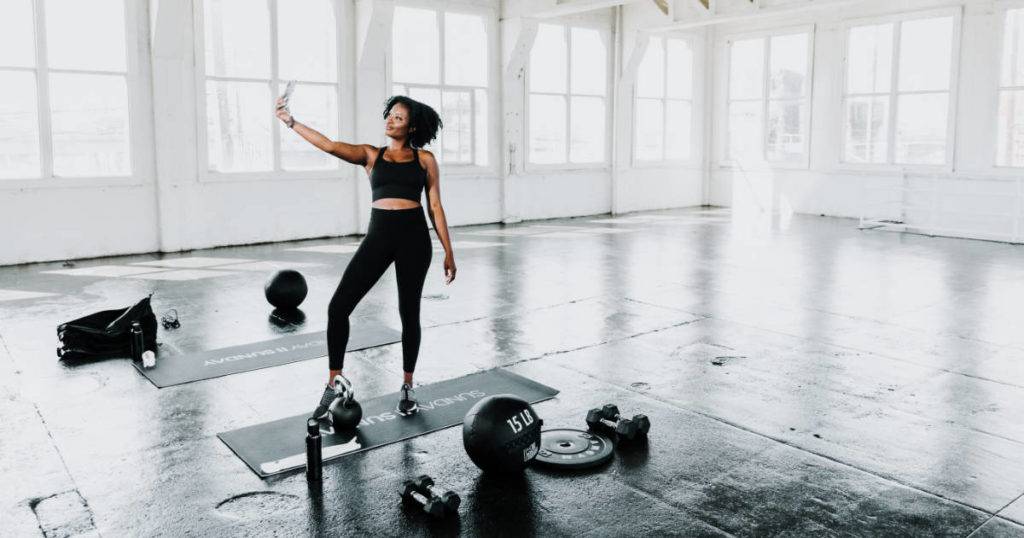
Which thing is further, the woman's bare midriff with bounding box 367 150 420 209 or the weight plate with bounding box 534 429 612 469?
the woman's bare midriff with bounding box 367 150 420 209

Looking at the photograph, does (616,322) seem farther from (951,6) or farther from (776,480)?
(951,6)

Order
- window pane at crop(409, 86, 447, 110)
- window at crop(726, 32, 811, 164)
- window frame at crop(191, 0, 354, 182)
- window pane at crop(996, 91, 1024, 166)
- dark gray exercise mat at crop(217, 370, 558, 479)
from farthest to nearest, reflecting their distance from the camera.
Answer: window at crop(726, 32, 811, 164) < window pane at crop(409, 86, 447, 110) < window pane at crop(996, 91, 1024, 166) < window frame at crop(191, 0, 354, 182) < dark gray exercise mat at crop(217, 370, 558, 479)

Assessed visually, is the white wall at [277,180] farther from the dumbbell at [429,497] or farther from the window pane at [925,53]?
the dumbbell at [429,497]

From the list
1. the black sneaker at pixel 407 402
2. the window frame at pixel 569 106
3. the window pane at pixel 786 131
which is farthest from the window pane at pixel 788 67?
the black sneaker at pixel 407 402

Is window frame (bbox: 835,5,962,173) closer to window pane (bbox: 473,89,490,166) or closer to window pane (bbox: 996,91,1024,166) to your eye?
window pane (bbox: 996,91,1024,166)

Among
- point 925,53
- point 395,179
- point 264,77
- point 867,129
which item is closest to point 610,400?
point 395,179

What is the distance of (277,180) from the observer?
38.1ft

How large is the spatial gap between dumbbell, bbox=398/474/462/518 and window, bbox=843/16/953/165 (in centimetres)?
1265

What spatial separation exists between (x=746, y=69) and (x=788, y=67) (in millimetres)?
1001

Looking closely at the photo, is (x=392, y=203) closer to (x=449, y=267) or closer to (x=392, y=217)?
(x=392, y=217)

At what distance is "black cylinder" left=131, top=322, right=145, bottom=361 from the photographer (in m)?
5.51

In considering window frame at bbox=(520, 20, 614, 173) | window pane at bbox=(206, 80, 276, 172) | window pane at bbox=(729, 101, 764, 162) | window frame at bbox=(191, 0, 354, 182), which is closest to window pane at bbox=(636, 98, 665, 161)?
window frame at bbox=(520, 20, 614, 173)

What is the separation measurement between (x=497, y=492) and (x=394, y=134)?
1822mm

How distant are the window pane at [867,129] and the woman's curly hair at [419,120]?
12.2 m
